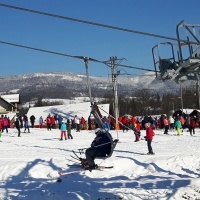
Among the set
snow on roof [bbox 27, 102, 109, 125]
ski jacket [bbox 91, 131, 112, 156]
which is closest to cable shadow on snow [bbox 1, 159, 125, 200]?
ski jacket [bbox 91, 131, 112, 156]

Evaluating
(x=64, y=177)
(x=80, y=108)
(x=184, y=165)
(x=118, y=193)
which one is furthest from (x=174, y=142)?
(x=80, y=108)

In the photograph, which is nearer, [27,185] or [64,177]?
[27,185]

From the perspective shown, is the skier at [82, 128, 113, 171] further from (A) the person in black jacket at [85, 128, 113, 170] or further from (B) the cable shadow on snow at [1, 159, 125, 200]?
(B) the cable shadow on snow at [1, 159, 125, 200]

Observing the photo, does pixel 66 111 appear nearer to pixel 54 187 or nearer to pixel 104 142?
pixel 104 142

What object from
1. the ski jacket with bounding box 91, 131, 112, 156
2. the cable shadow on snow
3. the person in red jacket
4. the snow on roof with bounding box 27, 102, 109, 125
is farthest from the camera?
the snow on roof with bounding box 27, 102, 109, 125

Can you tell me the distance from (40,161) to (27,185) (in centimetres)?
388

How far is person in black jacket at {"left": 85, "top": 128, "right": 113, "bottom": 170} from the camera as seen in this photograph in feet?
50.5

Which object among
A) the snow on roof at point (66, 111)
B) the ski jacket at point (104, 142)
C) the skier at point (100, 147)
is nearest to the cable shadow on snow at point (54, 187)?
the skier at point (100, 147)

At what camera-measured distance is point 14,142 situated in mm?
28922

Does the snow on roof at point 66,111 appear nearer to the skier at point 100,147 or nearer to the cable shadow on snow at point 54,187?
the skier at point 100,147

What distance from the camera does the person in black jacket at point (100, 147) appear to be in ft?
50.5

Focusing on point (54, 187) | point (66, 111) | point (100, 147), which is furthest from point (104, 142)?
point (66, 111)

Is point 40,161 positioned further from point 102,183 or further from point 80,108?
point 80,108

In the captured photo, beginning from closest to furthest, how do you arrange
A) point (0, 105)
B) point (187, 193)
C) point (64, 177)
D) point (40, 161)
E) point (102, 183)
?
point (187, 193)
point (102, 183)
point (64, 177)
point (40, 161)
point (0, 105)
